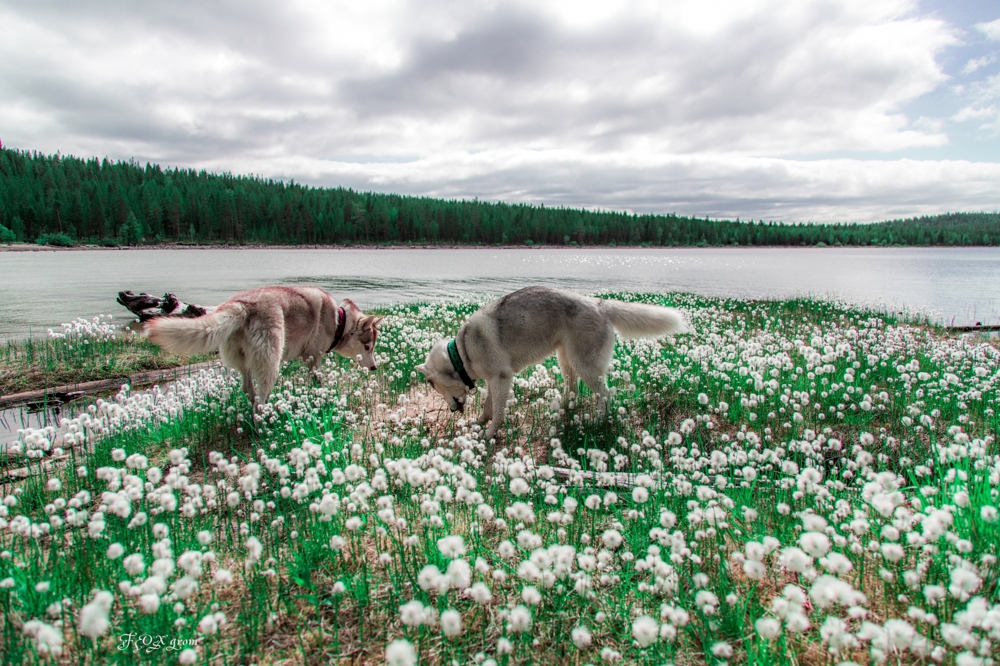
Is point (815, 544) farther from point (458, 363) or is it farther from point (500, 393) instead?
point (458, 363)

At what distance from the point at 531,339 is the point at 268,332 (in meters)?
3.94

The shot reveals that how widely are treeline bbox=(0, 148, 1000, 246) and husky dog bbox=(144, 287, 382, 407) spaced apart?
129 meters

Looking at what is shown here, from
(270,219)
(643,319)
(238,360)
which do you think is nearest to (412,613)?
(643,319)

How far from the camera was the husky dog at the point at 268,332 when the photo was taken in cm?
628

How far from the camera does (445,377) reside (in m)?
7.84

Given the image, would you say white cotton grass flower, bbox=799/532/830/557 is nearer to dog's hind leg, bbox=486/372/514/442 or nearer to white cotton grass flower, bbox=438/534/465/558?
white cotton grass flower, bbox=438/534/465/558

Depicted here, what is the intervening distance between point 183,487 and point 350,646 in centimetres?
162

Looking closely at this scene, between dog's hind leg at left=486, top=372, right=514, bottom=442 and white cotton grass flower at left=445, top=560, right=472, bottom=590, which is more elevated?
white cotton grass flower at left=445, top=560, right=472, bottom=590

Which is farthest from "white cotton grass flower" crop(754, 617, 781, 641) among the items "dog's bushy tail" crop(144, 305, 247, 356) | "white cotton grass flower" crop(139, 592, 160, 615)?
"dog's bushy tail" crop(144, 305, 247, 356)

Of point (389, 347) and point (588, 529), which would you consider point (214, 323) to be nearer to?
point (588, 529)

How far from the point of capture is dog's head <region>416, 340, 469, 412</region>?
7816 mm

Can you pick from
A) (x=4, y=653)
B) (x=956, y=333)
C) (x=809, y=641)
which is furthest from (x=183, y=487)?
(x=956, y=333)

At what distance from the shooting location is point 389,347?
1302 cm

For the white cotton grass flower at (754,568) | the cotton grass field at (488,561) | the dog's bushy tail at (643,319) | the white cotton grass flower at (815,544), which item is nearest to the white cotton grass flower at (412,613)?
the cotton grass field at (488,561)
